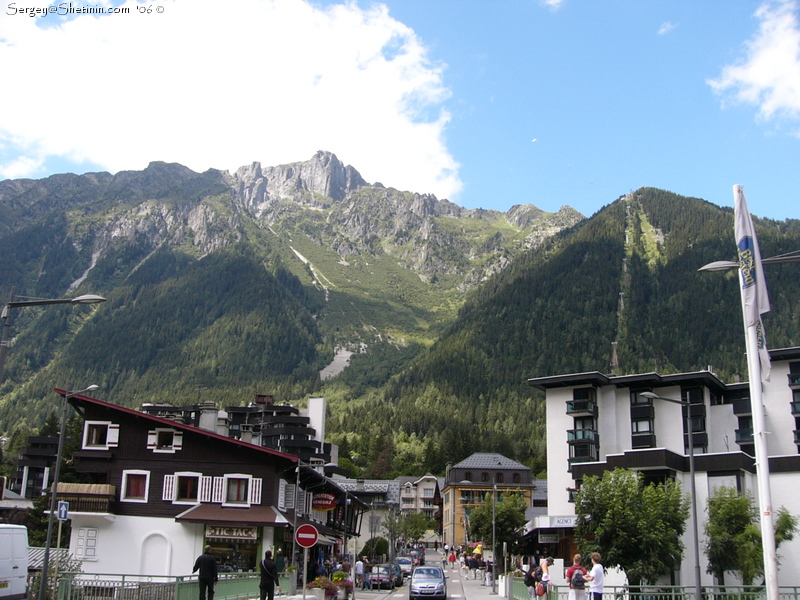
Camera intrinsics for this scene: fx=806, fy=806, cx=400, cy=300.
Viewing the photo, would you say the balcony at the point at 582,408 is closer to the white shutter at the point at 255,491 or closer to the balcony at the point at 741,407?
the balcony at the point at 741,407

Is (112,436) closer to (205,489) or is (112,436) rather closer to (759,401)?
(205,489)

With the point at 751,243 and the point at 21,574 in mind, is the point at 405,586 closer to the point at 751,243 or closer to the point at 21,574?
the point at 21,574

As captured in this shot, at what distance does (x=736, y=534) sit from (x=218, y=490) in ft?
96.0

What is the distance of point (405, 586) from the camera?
205 ft

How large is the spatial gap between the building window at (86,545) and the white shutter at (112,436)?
4983mm

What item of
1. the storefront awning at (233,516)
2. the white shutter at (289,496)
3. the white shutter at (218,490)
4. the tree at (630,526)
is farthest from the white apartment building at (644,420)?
the white shutter at (218,490)

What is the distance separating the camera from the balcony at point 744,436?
2854 inches

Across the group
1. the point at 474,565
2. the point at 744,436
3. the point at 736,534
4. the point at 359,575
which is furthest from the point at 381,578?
the point at 744,436

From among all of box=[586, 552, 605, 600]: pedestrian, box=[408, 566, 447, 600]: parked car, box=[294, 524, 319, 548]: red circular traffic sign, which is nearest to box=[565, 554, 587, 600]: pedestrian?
box=[586, 552, 605, 600]: pedestrian

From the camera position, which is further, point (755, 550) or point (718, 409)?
point (718, 409)

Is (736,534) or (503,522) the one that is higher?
(736,534)

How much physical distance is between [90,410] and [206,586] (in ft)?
86.1

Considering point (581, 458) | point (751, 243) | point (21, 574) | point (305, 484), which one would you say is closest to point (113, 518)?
point (305, 484)

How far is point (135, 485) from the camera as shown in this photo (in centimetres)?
4722
